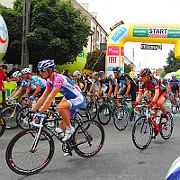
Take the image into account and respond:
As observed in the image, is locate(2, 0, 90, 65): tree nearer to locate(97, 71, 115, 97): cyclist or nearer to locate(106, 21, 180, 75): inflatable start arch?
locate(97, 71, 115, 97): cyclist

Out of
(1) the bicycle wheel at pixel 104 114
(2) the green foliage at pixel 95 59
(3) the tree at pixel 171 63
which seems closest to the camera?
(1) the bicycle wheel at pixel 104 114

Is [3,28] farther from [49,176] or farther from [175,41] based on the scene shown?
[175,41]

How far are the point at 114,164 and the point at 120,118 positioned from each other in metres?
2.92

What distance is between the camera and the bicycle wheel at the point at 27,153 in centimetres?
328

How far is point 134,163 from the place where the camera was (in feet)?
13.1

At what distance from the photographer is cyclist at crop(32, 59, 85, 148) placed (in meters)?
3.75

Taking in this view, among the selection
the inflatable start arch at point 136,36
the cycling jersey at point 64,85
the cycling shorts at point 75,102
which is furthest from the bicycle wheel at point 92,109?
the inflatable start arch at point 136,36

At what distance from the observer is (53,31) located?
34.9 ft

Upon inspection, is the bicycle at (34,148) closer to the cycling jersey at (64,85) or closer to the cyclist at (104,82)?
the cycling jersey at (64,85)

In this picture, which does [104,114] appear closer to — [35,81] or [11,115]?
[35,81]

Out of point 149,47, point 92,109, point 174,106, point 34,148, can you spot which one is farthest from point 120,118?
point 149,47

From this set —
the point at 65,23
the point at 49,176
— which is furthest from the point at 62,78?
the point at 65,23

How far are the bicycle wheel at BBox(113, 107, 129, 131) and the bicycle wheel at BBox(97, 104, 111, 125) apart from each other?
0.72 m

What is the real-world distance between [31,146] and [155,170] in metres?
2.11
